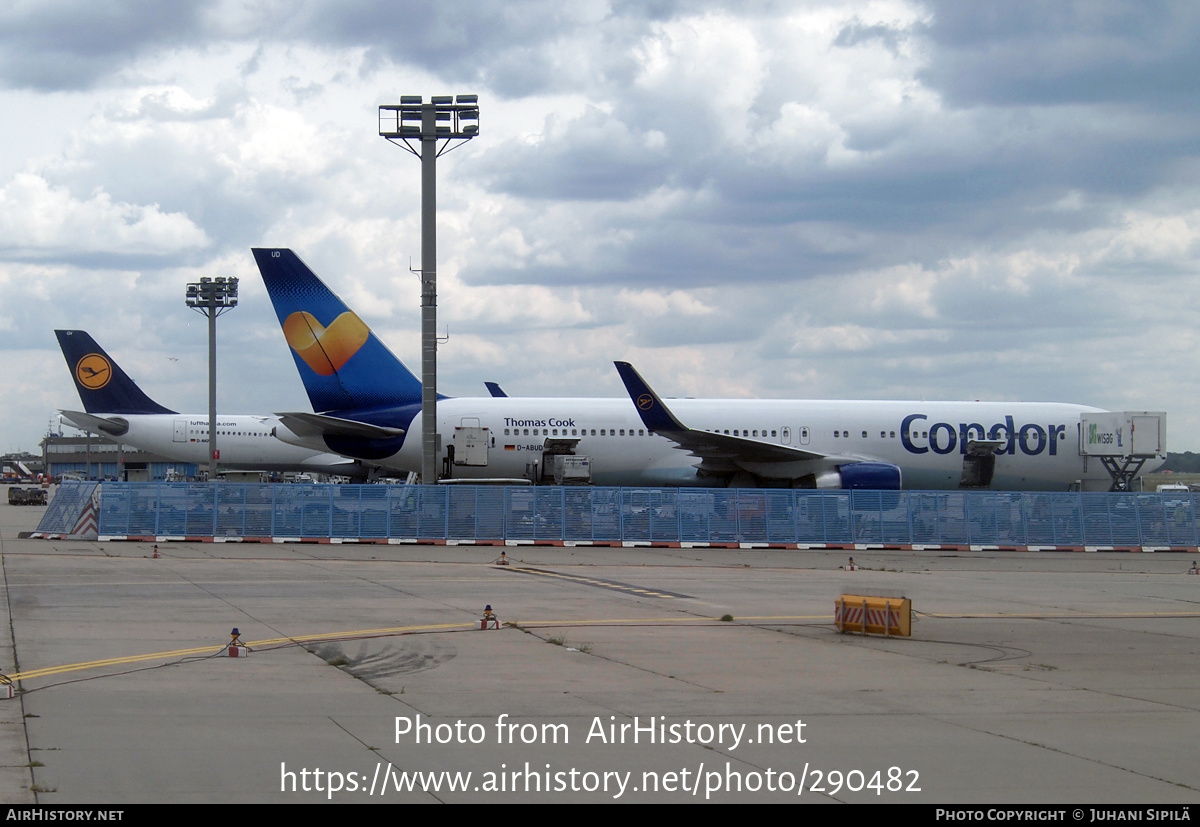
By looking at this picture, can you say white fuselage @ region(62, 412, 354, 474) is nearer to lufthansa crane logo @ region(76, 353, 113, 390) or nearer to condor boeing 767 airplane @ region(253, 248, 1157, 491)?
lufthansa crane logo @ region(76, 353, 113, 390)

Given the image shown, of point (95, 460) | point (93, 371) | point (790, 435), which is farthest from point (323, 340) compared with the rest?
point (95, 460)

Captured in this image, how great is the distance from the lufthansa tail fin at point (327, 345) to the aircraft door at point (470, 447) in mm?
2038

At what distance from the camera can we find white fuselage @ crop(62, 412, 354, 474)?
57094 millimetres

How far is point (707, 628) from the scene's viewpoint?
1412 centimetres

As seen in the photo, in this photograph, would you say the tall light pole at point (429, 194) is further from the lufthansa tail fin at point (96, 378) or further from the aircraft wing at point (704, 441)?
the lufthansa tail fin at point (96, 378)

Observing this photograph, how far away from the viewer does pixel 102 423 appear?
187 ft

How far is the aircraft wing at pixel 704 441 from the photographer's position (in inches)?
1335

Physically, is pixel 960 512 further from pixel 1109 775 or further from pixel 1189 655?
pixel 1109 775

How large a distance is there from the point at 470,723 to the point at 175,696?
2620 mm

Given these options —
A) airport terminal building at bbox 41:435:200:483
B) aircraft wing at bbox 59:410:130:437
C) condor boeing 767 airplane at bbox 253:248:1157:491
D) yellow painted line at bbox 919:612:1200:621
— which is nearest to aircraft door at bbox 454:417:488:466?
condor boeing 767 airplane at bbox 253:248:1157:491

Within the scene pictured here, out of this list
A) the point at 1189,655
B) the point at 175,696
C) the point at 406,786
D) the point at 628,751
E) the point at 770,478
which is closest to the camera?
the point at 406,786

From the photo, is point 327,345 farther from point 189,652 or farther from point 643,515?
point 189,652

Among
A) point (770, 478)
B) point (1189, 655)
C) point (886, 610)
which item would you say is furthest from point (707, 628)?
point (770, 478)

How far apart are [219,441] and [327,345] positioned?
996 inches
